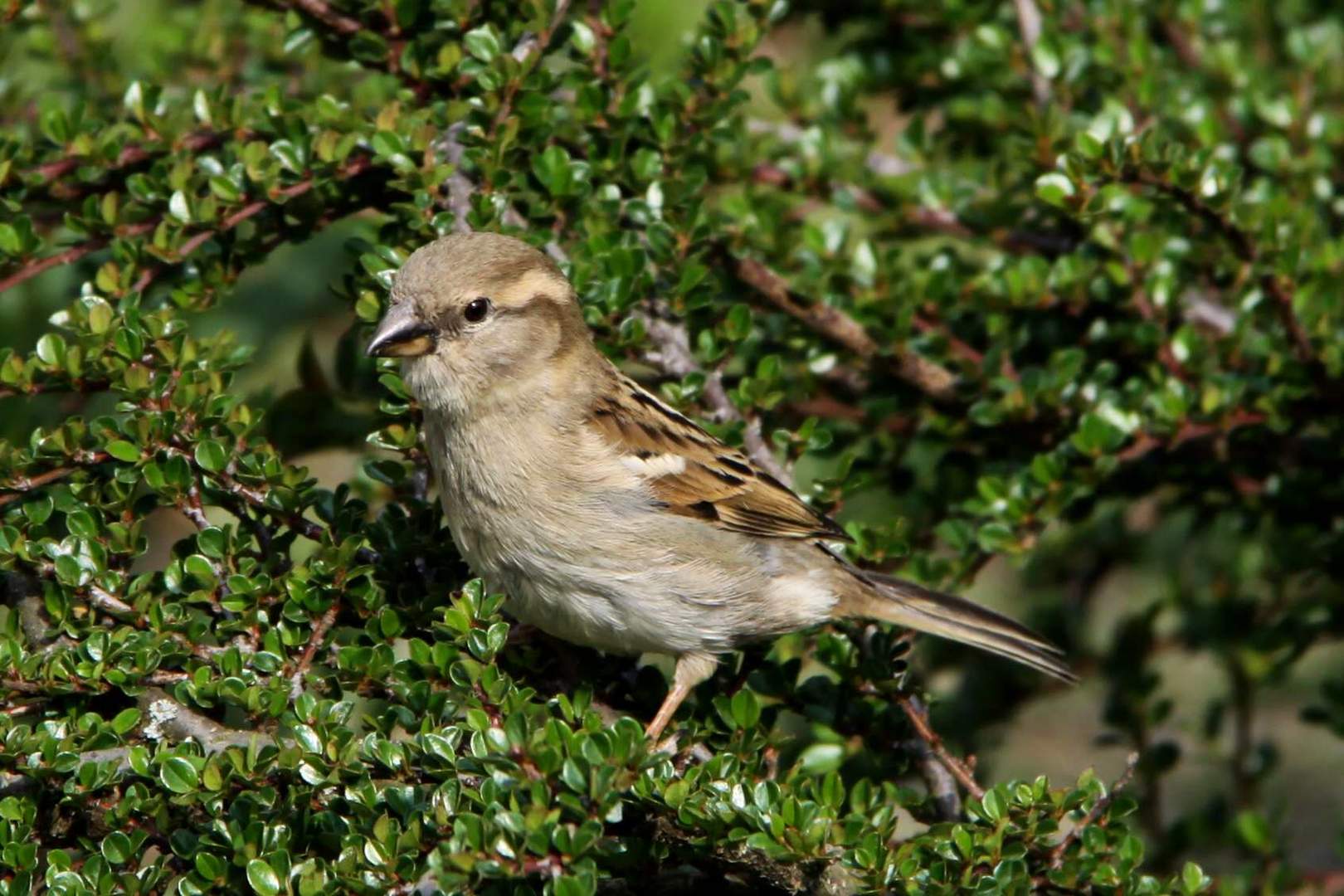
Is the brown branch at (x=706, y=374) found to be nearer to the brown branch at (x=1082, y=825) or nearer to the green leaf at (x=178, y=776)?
the brown branch at (x=1082, y=825)

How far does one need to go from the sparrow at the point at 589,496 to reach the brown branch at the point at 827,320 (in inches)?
16.4

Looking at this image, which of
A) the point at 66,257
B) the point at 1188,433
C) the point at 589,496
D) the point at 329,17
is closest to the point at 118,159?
the point at 66,257

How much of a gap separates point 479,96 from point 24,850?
157 centimetres

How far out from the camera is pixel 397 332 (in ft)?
8.88

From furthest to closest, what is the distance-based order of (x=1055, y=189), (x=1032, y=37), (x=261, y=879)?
(x=1032, y=37) → (x=1055, y=189) → (x=261, y=879)

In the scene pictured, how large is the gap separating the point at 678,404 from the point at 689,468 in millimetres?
127

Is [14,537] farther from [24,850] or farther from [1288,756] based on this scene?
[1288,756]

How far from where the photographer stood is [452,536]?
110 inches

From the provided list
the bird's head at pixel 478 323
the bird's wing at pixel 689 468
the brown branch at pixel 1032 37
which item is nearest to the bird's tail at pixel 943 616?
the bird's wing at pixel 689 468

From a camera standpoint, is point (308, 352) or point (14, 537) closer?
point (14, 537)

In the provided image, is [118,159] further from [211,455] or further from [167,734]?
[167,734]

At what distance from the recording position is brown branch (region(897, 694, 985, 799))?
2703mm

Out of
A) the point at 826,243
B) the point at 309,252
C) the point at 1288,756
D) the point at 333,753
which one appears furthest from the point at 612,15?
the point at 1288,756

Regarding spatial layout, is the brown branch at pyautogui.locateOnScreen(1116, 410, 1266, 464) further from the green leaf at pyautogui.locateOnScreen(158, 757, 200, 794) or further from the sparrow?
the green leaf at pyautogui.locateOnScreen(158, 757, 200, 794)
